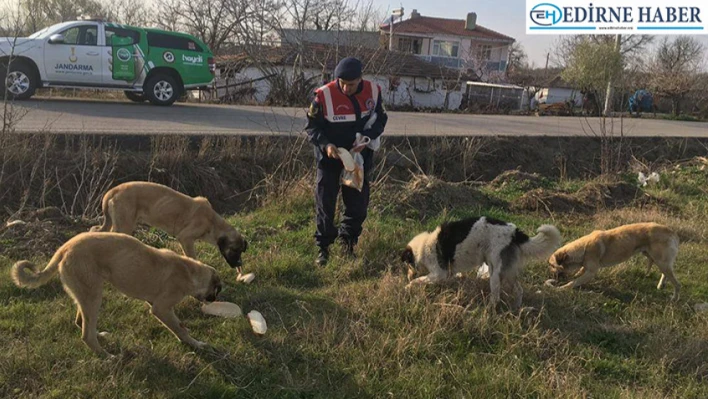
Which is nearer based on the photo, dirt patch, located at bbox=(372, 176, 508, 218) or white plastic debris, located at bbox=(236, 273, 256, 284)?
white plastic debris, located at bbox=(236, 273, 256, 284)

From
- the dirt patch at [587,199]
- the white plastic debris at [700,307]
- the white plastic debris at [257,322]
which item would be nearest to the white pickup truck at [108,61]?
the dirt patch at [587,199]

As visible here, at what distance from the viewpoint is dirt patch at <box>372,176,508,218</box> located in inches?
307

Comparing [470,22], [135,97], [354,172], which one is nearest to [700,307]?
[354,172]

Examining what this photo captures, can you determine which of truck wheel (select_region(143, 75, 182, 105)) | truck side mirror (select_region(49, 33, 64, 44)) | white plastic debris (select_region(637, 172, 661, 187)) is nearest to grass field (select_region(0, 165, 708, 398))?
white plastic debris (select_region(637, 172, 661, 187))

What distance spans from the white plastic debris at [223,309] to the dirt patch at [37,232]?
90.6 inches

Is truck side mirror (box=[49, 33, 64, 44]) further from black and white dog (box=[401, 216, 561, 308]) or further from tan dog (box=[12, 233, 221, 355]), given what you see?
black and white dog (box=[401, 216, 561, 308])

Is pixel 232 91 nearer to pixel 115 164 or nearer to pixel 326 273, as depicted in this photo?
pixel 115 164

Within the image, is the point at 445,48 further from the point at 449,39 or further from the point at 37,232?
the point at 37,232

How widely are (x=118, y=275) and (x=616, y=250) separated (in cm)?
488

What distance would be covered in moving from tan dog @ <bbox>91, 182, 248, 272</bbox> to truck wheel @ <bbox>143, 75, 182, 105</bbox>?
10956mm

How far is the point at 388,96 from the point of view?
1147 inches

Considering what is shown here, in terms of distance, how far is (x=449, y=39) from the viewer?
5856 centimetres

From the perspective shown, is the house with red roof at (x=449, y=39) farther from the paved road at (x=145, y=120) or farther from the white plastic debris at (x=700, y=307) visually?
the white plastic debris at (x=700, y=307)

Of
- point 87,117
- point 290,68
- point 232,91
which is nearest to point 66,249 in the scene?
point 87,117
